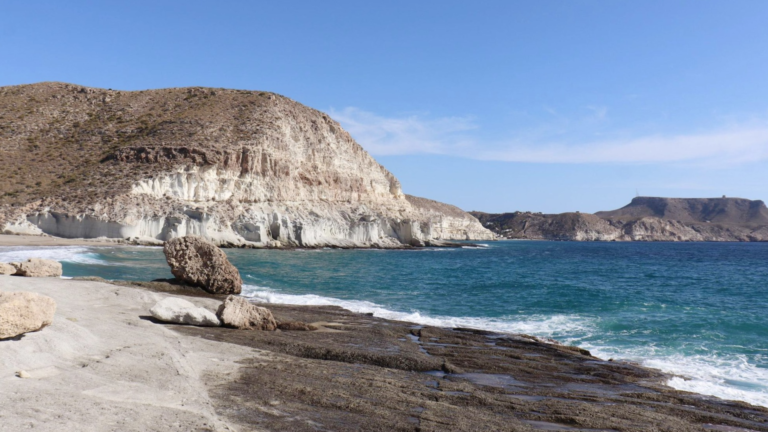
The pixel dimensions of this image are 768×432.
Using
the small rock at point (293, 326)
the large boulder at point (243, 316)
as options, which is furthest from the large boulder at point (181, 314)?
the small rock at point (293, 326)

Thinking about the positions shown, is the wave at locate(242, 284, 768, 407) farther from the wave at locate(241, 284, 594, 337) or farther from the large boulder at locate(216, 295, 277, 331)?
the large boulder at locate(216, 295, 277, 331)

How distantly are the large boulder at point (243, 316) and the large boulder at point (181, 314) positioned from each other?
0.24 metres

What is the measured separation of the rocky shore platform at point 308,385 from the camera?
210 inches

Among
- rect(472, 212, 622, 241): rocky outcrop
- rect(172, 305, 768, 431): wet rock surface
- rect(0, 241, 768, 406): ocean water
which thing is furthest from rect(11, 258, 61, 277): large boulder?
rect(472, 212, 622, 241): rocky outcrop

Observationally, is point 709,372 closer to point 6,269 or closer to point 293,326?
point 293,326

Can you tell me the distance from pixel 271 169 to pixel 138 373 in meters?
55.6

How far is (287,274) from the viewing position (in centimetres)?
2919

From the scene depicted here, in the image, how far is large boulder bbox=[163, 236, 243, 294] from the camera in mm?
17734

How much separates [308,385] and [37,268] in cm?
1369

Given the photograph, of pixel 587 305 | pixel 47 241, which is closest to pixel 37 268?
pixel 587 305

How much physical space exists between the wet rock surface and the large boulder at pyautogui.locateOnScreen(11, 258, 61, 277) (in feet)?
28.9

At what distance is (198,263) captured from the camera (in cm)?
1784

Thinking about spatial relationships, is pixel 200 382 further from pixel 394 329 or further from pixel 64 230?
pixel 64 230

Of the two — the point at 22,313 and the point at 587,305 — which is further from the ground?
the point at 22,313
